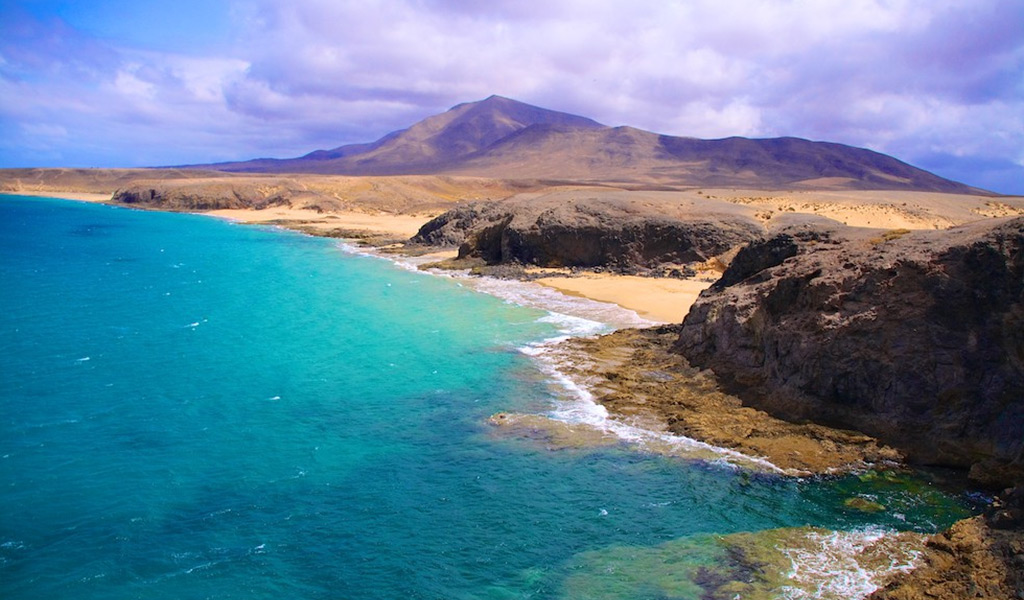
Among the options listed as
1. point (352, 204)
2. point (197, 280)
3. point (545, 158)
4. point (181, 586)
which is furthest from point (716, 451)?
point (545, 158)

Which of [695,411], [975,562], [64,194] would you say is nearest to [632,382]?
[695,411]

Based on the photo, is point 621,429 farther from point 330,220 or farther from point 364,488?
point 330,220

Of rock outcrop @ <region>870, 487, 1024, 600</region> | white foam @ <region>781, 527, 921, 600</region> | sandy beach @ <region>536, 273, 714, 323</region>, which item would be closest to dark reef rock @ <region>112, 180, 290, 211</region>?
sandy beach @ <region>536, 273, 714, 323</region>

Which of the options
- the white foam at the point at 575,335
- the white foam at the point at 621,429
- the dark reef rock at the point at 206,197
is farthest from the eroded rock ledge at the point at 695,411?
the dark reef rock at the point at 206,197

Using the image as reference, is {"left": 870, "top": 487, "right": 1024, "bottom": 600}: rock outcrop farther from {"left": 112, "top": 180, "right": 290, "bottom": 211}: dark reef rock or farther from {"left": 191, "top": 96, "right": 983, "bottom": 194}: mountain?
{"left": 191, "top": 96, "right": 983, "bottom": 194}: mountain

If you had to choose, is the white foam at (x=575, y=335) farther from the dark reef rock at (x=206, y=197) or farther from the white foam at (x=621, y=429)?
the dark reef rock at (x=206, y=197)

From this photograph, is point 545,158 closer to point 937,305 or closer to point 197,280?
point 197,280
